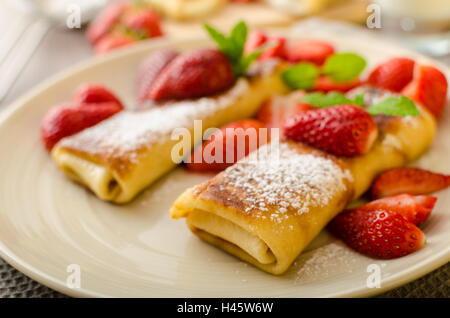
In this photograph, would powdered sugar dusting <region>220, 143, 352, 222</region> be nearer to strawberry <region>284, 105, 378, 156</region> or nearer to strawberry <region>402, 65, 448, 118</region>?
strawberry <region>284, 105, 378, 156</region>

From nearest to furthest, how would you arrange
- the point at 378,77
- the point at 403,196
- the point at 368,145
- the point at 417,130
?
the point at 403,196 < the point at 368,145 < the point at 417,130 < the point at 378,77

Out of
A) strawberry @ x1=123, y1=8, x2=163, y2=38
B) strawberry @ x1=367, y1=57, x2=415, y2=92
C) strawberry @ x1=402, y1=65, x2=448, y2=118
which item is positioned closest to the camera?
strawberry @ x1=402, y1=65, x2=448, y2=118

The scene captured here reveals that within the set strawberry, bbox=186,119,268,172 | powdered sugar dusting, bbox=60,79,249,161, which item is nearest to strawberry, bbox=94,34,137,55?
powdered sugar dusting, bbox=60,79,249,161

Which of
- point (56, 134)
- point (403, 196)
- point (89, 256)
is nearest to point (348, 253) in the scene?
point (403, 196)

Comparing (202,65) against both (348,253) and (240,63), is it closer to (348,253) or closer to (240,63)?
(240,63)

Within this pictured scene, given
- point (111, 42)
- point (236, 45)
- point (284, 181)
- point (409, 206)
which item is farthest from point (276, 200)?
point (111, 42)

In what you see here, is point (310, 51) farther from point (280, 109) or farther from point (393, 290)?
point (393, 290)
